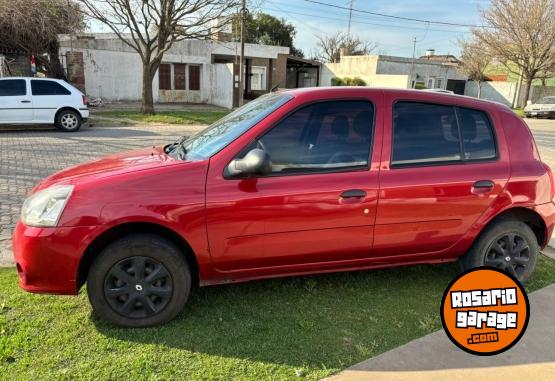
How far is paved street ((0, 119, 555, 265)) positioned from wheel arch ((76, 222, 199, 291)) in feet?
5.51

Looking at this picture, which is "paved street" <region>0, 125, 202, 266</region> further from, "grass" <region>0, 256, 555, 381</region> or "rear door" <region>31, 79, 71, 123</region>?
"grass" <region>0, 256, 555, 381</region>

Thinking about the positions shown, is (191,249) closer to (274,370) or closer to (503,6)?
Answer: (274,370)

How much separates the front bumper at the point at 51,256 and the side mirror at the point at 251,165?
3.22 feet

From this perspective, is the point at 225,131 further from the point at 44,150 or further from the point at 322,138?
the point at 44,150

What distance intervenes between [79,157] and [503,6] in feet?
106

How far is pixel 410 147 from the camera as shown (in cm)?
345

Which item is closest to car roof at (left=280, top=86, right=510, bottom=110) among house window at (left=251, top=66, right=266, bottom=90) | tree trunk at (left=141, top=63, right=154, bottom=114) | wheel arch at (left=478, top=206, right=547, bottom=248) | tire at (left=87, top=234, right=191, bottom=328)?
wheel arch at (left=478, top=206, right=547, bottom=248)

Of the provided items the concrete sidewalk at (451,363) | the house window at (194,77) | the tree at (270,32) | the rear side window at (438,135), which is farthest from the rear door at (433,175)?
the tree at (270,32)

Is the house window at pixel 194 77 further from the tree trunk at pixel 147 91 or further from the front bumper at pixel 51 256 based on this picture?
the front bumper at pixel 51 256

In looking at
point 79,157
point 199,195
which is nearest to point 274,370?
point 199,195

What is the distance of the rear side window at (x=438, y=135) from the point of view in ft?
11.3

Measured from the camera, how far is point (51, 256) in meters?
2.87

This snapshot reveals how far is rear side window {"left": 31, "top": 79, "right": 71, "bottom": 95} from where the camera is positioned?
Result: 41.5 ft

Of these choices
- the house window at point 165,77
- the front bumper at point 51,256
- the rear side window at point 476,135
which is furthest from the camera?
the house window at point 165,77
